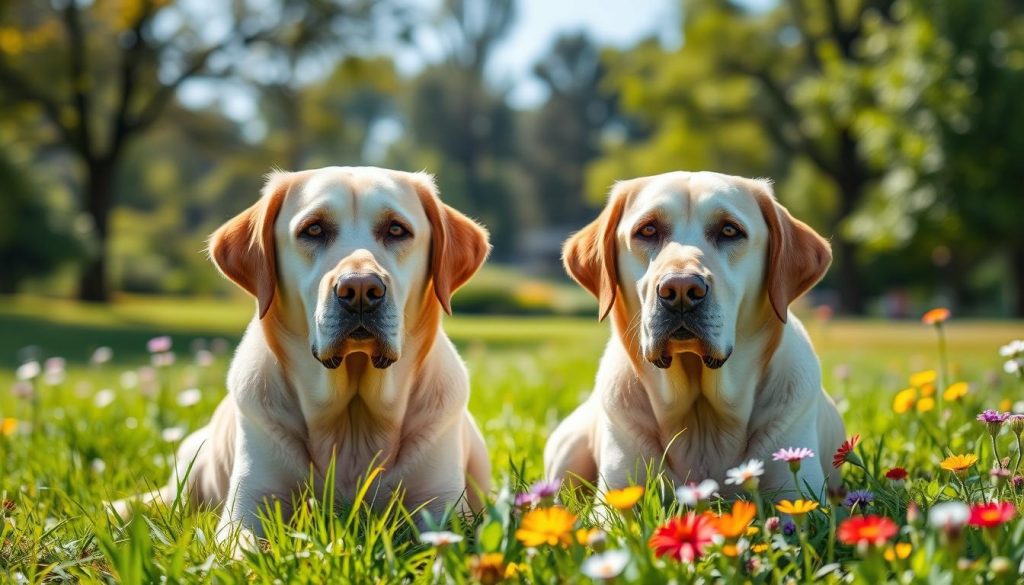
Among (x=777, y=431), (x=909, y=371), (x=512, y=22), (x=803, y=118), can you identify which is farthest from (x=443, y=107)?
(x=777, y=431)

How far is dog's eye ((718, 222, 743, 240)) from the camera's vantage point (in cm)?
354

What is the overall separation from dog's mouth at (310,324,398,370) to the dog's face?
883 millimetres

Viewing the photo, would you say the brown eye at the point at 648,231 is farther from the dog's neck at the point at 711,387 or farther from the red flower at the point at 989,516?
the red flower at the point at 989,516

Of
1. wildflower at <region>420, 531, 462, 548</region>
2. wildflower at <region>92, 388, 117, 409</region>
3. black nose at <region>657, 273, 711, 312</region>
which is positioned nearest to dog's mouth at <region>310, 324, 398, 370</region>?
black nose at <region>657, 273, 711, 312</region>

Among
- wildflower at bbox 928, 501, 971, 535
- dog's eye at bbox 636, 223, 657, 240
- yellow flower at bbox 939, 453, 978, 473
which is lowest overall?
yellow flower at bbox 939, 453, 978, 473

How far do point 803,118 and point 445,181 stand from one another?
29.6 m

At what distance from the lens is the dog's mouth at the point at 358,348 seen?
3.27m

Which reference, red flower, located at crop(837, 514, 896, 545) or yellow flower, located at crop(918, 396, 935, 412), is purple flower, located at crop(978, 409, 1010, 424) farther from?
yellow flower, located at crop(918, 396, 935, 412)

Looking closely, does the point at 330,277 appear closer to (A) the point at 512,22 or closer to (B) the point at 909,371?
(B) the point at 909,371

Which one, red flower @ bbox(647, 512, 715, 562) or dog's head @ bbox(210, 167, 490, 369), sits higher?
dog's head @ bbox(210, 167, 490, 369)

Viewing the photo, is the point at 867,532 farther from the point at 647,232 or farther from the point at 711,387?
the point at 647,232

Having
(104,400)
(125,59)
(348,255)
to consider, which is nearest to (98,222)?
(125,59)

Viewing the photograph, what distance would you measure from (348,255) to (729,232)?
1.36 meters

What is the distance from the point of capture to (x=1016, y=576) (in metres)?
2.25
